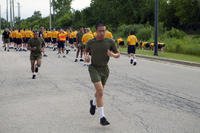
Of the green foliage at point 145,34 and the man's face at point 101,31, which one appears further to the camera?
the green foliage at point 145,34

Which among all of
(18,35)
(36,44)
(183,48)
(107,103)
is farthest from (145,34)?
(107,103)

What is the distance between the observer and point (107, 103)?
1164cm

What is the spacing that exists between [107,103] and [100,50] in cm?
258

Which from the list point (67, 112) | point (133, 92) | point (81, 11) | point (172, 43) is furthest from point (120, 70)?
point (81, 11)

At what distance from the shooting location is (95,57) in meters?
9.38

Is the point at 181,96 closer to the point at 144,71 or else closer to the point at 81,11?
the point at 144,71

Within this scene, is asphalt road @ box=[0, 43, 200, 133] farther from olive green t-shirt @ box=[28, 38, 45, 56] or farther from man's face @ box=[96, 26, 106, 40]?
man's face @ box=[96, 26, 106, 40]

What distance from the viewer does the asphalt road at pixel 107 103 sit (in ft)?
29.3

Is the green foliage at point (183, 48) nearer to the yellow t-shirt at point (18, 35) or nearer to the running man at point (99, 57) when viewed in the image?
the yellow t-shirt at point (18, 35)

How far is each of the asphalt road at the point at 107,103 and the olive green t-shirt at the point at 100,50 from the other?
112 cm

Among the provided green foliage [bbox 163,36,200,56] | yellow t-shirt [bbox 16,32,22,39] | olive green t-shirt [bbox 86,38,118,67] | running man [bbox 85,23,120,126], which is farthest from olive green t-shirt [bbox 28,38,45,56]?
yellow t-shirt [bbox 16,32,22,39]

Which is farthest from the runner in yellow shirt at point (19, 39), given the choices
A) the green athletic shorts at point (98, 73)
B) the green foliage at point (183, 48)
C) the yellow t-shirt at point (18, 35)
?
the green athletic shorts at point (98, 73)

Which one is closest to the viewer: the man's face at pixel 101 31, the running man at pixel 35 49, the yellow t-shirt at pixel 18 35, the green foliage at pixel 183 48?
the man's face at pixel 101 31

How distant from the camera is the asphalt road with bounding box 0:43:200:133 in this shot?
8945mm
